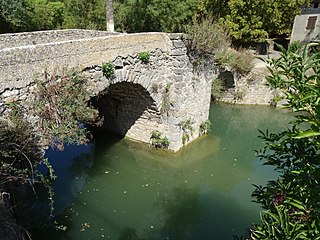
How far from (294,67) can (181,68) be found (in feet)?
20.3

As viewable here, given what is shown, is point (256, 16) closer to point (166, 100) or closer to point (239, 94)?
point (239, 94)

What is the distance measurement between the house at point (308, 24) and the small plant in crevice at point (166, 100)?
620 inches

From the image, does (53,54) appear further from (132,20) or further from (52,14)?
(52,14)

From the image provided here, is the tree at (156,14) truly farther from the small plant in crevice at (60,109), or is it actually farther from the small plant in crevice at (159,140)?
the small plant in crevice at (60,109)

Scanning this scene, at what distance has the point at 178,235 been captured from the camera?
6227mm

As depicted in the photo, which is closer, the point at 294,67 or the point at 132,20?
the point at 294,67

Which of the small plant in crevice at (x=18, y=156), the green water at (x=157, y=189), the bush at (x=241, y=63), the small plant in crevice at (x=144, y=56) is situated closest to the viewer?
the small plant in crevice at (x=18, y=156)

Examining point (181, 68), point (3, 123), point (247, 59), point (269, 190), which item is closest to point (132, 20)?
point (247, 59)

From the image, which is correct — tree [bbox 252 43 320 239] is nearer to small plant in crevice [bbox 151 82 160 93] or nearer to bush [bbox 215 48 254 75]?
small plant in crevice [bbox 151 82 160 93]

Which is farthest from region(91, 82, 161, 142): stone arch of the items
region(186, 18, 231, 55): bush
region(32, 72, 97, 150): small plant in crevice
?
region(32, 72, 97, 150): small plant in crevice

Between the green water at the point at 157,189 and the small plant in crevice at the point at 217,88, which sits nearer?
the green water at the point at 157,189

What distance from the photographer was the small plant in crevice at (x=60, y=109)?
16.7ft

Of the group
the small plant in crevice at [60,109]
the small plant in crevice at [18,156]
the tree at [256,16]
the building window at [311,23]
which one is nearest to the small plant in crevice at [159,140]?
the small plant in crevice at [60,109]

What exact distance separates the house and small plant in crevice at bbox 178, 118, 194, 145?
15020 millimetres
